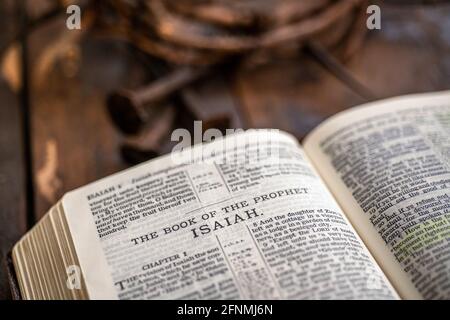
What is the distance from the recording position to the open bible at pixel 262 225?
2.04 feet

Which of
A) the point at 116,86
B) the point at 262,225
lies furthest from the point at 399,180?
the point at 116,86

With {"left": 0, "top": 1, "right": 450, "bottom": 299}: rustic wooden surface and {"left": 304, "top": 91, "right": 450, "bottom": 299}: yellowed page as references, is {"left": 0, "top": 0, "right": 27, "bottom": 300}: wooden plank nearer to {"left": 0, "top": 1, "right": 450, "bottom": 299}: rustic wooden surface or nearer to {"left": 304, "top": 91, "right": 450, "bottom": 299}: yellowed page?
{"left": 0, "top": 1, "right": 450, "bottom": 299}: rustic wooden surface

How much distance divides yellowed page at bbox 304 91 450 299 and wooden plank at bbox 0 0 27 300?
0.40m

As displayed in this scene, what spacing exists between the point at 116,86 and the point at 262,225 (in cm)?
49

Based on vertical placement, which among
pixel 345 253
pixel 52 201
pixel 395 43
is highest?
pixel 395 43

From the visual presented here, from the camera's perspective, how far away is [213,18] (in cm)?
92

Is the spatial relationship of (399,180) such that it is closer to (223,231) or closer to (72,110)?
(223,231)

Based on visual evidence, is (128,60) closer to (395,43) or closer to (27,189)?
(27,189)

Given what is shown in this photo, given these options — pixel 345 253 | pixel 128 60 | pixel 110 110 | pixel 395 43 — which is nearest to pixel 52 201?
pixel 110 110

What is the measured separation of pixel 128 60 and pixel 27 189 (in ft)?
1.05

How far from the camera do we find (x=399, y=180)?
0.72 m

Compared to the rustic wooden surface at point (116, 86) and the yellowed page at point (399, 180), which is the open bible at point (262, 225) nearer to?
the yellowed page at point (399, 180)

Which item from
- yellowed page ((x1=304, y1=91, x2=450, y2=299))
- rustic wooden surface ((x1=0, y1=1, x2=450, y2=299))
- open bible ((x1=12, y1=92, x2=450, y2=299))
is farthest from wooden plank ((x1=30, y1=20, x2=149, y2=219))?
yellowed page ((x1=304, y1=91, x2=450, y2=299))

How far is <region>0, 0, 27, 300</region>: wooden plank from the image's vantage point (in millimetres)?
806
